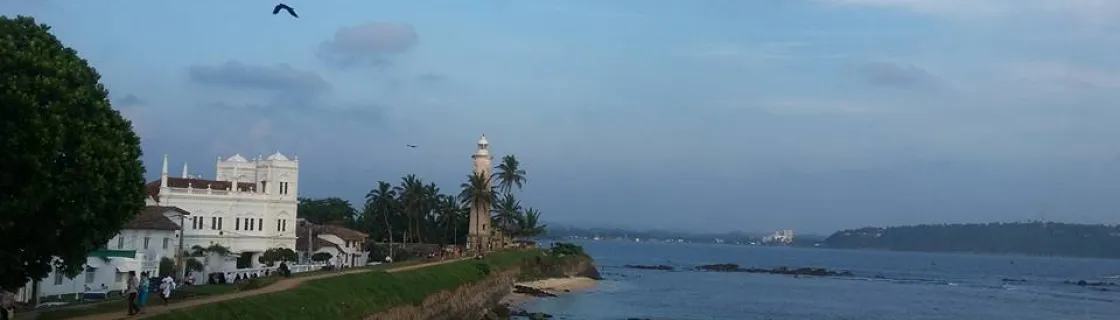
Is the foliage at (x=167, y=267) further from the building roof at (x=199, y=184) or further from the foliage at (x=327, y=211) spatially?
the foliage at (x=327, y=211)

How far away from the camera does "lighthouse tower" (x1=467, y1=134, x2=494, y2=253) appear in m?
100

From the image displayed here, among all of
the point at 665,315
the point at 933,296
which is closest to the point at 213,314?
the point at 665,315

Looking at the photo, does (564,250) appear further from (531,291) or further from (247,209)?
(247,209)

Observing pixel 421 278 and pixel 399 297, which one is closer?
pixel 399 297

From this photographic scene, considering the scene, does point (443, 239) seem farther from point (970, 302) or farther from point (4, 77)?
point (4, 77)

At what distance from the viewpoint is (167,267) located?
56375 mm

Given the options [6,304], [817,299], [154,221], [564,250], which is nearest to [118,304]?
[6,304]

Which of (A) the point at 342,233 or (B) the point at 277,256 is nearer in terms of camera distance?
(B) the point at 277,256

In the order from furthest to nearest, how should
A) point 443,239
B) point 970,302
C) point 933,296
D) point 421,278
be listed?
point 443,239
point 933,296
point 970,302
point 421,278

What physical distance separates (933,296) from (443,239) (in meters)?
44.0

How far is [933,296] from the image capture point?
318ft

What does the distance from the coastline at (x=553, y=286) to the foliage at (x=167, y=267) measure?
61.3ft

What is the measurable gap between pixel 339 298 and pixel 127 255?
61.0 feet

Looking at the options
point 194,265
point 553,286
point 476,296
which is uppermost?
point 194,265
